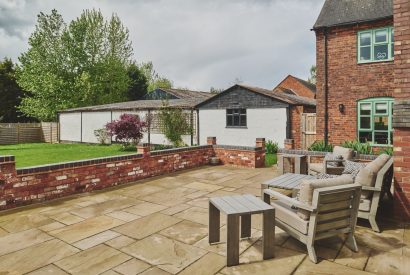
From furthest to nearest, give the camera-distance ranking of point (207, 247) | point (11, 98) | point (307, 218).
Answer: point (11, 98) < point (207, 247) < point (307, 218)

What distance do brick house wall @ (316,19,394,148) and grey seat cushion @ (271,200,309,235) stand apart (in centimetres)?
994

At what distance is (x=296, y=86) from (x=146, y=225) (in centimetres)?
3888

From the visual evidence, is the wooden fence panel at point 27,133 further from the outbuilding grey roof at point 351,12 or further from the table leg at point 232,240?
the table leg at point 232,240

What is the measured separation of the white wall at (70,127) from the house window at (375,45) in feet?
68.7

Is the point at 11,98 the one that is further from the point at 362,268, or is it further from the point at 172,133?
the point at 362,268

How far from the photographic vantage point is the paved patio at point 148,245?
3361mm

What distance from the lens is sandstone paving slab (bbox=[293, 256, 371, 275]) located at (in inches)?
128

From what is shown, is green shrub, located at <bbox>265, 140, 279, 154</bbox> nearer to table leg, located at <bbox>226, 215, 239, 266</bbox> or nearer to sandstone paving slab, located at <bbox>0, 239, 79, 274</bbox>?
table leg, located at <bbox>226, 215, 239, 266</bbox>

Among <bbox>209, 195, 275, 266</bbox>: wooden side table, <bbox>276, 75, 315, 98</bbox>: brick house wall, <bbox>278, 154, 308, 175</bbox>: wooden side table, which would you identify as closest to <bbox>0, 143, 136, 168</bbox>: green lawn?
<bbox>278, 154, 308, 175</bbox>: wooden side table

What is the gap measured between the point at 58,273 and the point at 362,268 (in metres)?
3.44

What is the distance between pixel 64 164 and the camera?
254 inches

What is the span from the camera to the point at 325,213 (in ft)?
11.5

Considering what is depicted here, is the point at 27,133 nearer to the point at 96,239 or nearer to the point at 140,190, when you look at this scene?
the point at 140,190

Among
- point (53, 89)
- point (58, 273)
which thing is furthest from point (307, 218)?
point (53, 89)
